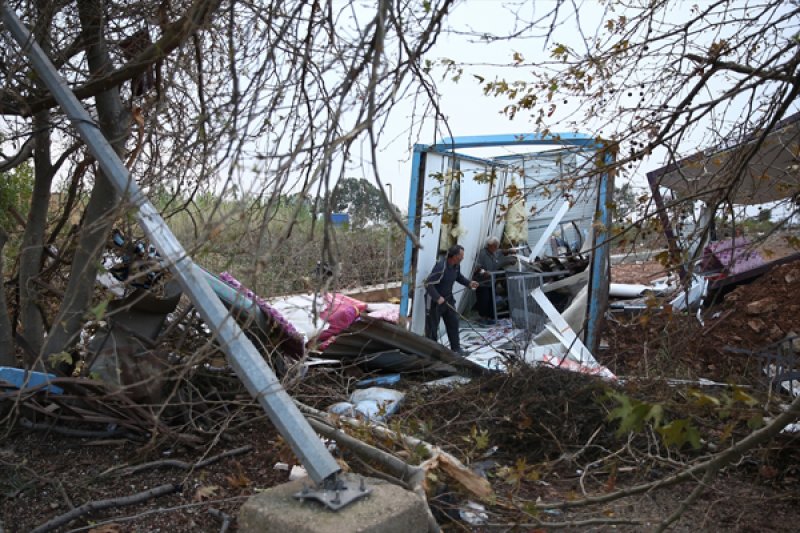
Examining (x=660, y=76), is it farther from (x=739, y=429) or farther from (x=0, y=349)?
(x=0, y=349)

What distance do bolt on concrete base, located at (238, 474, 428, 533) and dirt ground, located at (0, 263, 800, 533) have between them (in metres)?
0.55

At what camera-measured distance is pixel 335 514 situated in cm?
245

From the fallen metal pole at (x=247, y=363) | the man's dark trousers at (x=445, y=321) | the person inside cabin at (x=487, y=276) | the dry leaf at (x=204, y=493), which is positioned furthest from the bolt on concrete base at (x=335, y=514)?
the person inside cabin at (x=487, y=276)

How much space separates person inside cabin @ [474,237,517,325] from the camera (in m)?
10.6

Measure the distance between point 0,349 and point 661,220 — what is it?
426 centimetres

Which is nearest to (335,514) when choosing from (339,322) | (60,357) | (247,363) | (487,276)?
(247,363)

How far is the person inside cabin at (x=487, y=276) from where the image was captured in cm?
Result: 1062

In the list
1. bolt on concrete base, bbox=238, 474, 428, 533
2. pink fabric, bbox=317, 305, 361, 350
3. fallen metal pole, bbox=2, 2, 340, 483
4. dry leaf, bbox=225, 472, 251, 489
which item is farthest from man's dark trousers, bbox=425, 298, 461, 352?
fallen metal pole, bbox=2, 2, 340, 483

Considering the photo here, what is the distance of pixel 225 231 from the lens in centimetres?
234

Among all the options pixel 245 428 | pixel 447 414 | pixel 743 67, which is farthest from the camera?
pixel 447 414

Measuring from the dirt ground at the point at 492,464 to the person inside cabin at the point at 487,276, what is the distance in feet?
15.0

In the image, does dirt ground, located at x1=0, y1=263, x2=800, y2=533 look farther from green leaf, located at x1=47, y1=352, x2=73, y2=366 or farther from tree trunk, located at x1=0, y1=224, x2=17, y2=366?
green leaf, located at x1=47, y1=352, x2=73, y2=366

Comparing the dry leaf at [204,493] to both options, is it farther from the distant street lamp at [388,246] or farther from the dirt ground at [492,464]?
the distant street lamp at [388,246]

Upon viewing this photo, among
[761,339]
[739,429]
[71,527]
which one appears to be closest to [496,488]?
[739,429]
